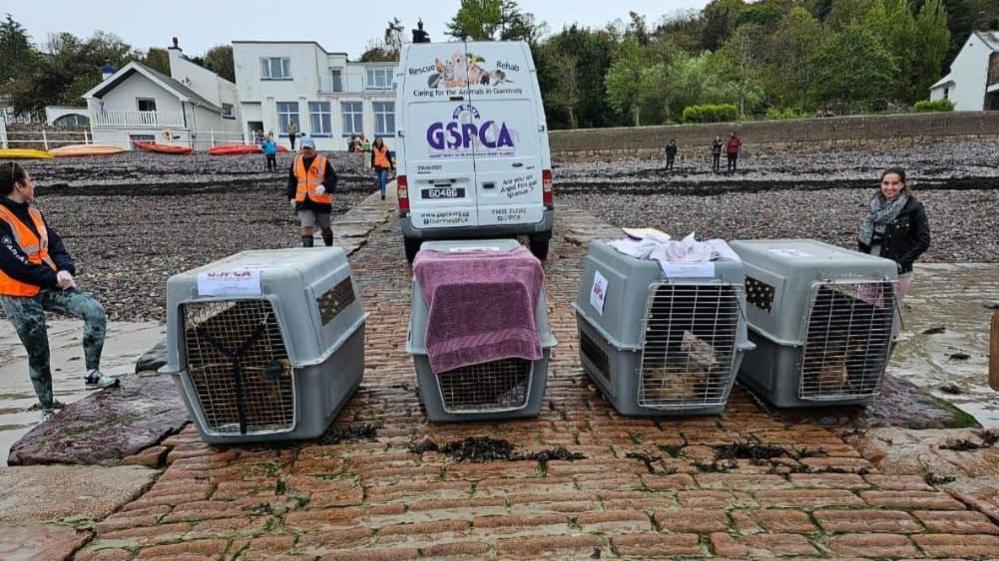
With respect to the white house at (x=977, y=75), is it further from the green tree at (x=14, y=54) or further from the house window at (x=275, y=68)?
the green tree at (x=14, y=54)

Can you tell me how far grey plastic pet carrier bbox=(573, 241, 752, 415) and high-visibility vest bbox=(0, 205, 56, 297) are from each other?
162 inches

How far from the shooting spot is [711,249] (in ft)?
13.4

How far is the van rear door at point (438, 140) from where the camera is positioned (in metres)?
8.41

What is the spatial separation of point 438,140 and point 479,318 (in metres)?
5.15

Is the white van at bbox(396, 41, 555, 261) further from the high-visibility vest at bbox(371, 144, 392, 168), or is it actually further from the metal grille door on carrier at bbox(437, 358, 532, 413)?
the high-visibility vest at bbox(371, 144, 392, 168)

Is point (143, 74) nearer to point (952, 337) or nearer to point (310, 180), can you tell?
point (310, 180)

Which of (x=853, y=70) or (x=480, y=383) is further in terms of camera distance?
(x=853, y=70)

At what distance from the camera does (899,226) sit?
571 centimetres

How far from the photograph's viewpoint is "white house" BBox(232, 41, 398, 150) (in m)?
43.4

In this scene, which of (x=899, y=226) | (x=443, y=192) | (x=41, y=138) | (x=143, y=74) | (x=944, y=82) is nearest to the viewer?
(x=899, y=226)

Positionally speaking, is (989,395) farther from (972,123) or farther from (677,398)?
(972,123)

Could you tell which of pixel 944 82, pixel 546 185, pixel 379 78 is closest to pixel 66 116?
pixel 379 78

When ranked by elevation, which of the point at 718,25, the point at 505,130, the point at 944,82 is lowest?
the point at 505,130

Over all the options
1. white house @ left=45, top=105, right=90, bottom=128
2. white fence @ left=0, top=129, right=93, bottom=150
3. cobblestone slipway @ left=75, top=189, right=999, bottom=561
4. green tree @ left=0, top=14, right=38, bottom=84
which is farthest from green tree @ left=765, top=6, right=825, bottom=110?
green tree @ left=0, top=14, right=38, bottom=84
